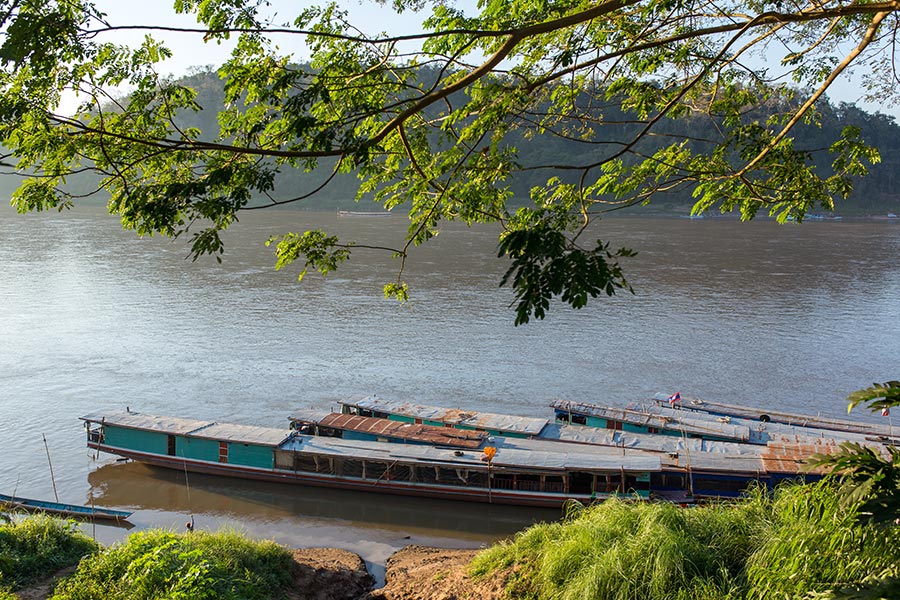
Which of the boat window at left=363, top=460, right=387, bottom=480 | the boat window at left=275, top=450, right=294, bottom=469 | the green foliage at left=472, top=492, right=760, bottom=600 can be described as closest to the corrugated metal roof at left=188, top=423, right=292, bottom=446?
the boat window at left=275, top=450, right=294, bottom=469

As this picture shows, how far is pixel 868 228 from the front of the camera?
61656mm

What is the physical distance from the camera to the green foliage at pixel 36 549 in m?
8.16

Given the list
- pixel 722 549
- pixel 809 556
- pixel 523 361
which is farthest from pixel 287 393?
pixel 809 556

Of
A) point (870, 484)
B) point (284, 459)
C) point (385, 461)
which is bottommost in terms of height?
point (284, 459)

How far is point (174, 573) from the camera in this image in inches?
273

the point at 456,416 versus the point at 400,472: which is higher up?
the point at 456,416

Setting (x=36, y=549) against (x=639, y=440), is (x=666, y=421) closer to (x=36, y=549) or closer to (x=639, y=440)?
(x=639, y=440)

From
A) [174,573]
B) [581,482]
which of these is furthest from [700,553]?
[581,482]

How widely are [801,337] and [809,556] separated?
21570 mm

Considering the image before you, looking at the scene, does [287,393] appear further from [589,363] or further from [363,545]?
[589,363]

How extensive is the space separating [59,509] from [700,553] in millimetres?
10731

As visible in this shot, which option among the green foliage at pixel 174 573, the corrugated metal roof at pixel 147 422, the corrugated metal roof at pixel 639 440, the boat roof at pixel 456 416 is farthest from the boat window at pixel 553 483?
the corrugated metal roof at pixel 147 422

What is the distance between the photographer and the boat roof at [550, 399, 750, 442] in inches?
618

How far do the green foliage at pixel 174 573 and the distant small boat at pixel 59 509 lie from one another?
4.74m
